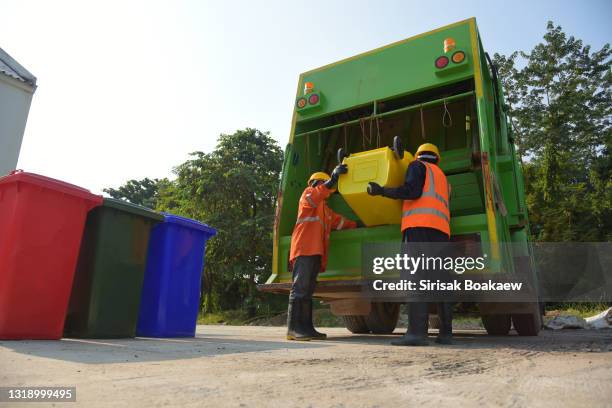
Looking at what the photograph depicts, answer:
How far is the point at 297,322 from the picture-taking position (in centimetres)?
382

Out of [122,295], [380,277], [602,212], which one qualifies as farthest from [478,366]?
[602,212]

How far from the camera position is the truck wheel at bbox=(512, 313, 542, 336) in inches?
182

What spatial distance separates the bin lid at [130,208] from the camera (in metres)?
3.41

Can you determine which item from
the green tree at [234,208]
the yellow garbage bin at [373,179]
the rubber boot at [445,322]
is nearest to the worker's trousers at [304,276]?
the yellow garbage bin at [373,179]

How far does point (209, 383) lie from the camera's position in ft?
4.97

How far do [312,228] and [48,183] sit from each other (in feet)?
6.50

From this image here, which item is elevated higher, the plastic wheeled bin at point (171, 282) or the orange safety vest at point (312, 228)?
the orange safety vest at point (312, 228)

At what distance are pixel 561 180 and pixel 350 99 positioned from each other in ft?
40.6

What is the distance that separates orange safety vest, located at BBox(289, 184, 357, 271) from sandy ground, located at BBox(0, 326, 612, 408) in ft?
4.54

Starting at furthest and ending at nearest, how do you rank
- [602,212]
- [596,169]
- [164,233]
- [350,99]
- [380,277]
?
[596,169], [602,212], [350,99], [164,233], [380,277]

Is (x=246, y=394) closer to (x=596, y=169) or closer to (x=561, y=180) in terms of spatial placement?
(x=561, y=180)

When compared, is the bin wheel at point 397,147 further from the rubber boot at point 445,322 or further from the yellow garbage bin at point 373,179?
the rubber boot at point 445,322

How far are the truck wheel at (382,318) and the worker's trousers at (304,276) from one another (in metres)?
1.56

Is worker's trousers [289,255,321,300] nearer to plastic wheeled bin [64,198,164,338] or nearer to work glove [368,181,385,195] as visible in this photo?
work glove [368,181,385,195]
